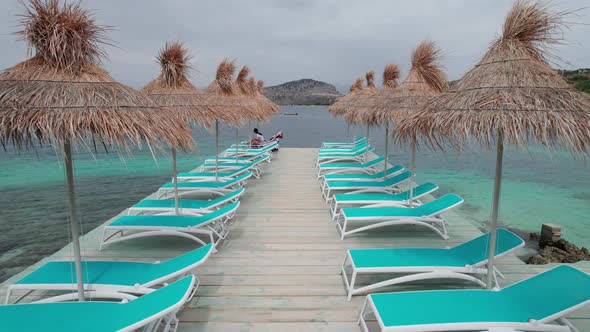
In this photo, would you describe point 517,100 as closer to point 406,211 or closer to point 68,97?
point 406,211

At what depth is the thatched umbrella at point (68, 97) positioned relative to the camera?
2248mm

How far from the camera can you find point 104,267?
9.84 ft

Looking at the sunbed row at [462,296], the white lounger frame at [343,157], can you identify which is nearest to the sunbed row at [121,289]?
the sunbed row at [462,296]

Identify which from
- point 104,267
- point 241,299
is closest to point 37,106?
point 104,267

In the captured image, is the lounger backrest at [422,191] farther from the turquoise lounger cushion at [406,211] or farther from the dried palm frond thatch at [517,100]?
the dried palm frond thatch at [517,100]

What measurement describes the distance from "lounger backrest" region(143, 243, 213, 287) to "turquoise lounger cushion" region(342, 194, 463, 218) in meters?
2.18

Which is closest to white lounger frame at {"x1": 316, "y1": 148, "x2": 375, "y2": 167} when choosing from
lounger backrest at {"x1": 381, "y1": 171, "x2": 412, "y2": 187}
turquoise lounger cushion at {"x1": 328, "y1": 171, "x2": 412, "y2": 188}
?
turquoise lounger cushion at {"x1": 328, "y1": 171, "x2": 412, "y2": 188}

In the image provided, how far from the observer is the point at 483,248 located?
3.31 m

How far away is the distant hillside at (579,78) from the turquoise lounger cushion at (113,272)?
3360mm

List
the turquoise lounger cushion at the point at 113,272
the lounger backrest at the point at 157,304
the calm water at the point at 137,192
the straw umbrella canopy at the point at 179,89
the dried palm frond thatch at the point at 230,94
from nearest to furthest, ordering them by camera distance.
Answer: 1. the lounger backrest at the point at 157,304
2. the turquoise lounger cushion at the point at 113,272
3. the straw umbrella canopy at the point at 179,89
4. the dried palm frond thatch at the point at 230,94
5. the calm water at the point at 137,192

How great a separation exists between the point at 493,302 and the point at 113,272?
9.66ft

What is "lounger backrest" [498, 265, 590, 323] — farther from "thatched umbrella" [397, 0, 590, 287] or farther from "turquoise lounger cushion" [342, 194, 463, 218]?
"turquoise lounger cushion" [342, 194, 463, 218]

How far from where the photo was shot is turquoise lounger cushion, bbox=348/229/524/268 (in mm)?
3137

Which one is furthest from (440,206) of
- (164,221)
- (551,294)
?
(164,221)
